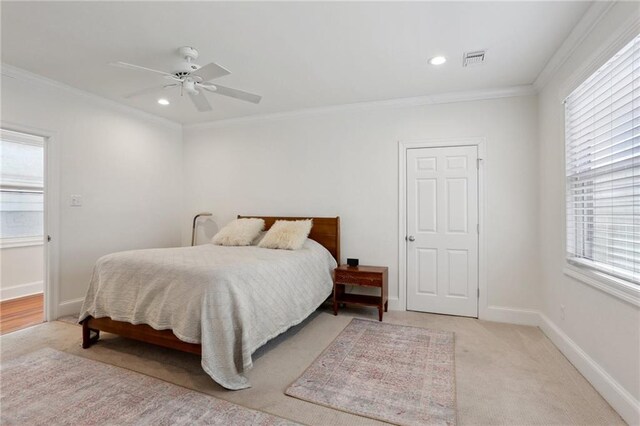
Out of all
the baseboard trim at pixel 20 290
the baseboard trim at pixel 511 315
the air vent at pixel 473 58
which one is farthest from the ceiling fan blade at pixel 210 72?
the baseboard trim at pixel 20 290

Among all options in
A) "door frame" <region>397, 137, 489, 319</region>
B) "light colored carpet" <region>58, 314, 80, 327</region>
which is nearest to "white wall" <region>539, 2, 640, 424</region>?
"door frame" <region>397, 137, 489, 319</region>

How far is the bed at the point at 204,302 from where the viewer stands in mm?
2133

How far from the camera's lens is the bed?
213 cm

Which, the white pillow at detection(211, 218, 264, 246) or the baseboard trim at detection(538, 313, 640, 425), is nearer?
the baseboard trim at detection(538, 313, 640, 425)

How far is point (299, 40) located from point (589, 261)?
2.82m

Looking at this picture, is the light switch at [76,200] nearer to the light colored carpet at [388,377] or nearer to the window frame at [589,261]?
the light colored carpet at [388,377]

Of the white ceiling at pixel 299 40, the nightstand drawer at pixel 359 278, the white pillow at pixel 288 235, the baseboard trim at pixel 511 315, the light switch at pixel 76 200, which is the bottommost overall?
the baseboard trim at pixel 511 315

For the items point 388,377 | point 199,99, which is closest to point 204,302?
point 388,377

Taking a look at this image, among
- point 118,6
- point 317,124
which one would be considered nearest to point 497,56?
point 317,124

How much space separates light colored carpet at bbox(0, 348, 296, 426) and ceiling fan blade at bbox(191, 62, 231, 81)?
2.25 meters

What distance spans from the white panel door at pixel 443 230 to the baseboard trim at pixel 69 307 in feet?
13.0

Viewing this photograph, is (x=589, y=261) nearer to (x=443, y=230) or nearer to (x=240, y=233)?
(x=443, y=230)

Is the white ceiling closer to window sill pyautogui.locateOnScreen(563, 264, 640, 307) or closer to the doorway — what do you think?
window sill pyautogui.locateOnScreen(563, 264, 640, 307)

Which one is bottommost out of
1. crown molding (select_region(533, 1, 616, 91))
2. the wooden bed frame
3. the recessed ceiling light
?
the wooden bed frame
